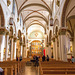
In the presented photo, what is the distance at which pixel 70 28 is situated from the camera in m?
21.2

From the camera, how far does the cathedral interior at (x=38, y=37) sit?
7.63m

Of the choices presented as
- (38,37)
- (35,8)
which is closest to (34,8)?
(35,8)

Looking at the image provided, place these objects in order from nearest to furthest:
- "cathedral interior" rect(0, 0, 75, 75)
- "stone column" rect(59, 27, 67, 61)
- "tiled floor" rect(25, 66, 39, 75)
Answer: "cathedral interior" rect(0, 0, 75, 75) → "tiled floor" rect(25, 66, 39, 75) → "stone column" rect(59, 27, 67, 61)

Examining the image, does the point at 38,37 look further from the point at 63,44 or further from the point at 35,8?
the point at 63,44

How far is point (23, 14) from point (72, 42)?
13035mm

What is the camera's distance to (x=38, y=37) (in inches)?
1677

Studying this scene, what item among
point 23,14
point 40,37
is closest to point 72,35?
point 23,14

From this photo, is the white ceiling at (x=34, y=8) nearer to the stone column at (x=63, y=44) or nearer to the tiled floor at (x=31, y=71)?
the stone column at (x=63, y=44)

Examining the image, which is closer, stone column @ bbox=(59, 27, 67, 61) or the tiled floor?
the tiled floor

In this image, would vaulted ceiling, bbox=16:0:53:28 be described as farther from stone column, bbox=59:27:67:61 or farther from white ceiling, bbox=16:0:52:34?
stone column, bbox=59:27:67:61

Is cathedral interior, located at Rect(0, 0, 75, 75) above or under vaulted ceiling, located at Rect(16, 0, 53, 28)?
under

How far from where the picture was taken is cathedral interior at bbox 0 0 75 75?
25.0ft

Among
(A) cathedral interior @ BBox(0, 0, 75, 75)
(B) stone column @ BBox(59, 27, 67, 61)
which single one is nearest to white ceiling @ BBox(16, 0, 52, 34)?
(A) cathedral interior @ BBox(0, 0, 75, 75)

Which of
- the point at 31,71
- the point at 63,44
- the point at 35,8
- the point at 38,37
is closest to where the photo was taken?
the point at 31,71
